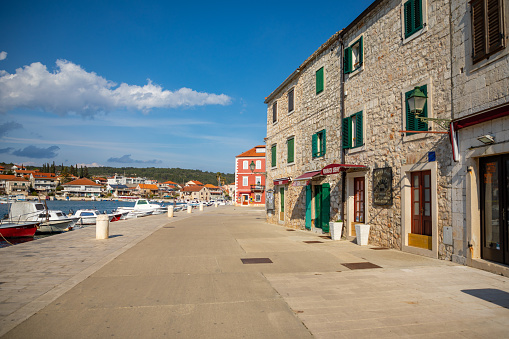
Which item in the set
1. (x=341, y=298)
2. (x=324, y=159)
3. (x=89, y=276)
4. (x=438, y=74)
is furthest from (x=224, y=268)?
(x=324, y=159)

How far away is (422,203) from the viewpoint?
10328 mm

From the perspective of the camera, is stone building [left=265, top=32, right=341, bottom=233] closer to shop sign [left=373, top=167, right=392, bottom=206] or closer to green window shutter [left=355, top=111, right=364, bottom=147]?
green window shutter [left=355, top=111, right=364, bottom=147]

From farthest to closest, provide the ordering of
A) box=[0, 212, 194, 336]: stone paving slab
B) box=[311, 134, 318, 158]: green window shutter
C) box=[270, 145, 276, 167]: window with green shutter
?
box=[270, 145, 276, 167]: window with green shutter → box=[311, 134, 318, 158]: green window shutter → box=[0, 212, 194, 336]: stone paving slab

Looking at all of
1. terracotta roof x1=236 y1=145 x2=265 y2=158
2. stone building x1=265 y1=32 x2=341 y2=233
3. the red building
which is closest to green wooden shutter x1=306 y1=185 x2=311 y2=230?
stone building x1=265 y1=32 x2=341 y2=233

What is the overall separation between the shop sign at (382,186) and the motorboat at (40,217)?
22.9 meters

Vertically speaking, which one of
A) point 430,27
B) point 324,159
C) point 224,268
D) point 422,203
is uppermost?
point 430,27

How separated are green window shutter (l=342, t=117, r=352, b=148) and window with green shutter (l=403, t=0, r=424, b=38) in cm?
402

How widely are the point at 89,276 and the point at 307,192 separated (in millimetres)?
12543

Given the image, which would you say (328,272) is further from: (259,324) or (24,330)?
(24,330)

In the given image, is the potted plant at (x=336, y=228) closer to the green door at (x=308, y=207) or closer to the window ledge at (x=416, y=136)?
the green door at (x=308, y=207)

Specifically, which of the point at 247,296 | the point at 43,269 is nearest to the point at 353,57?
the point at 247,296

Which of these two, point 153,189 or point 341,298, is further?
point 153,189

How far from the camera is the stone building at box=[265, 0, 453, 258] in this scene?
9.54 m

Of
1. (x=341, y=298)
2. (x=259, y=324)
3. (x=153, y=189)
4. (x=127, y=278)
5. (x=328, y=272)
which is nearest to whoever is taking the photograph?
(x=259, y=324)
